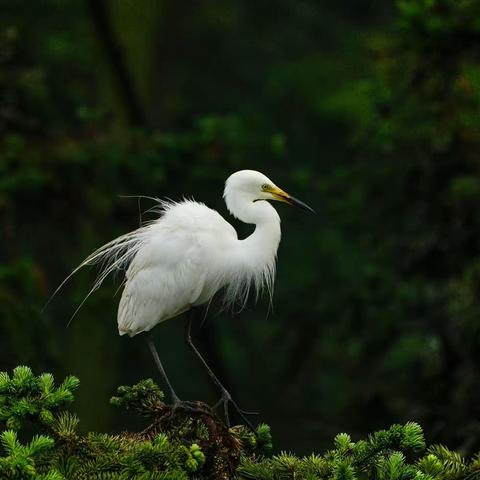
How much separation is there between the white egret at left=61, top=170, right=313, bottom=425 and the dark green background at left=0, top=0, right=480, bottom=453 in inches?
63.6

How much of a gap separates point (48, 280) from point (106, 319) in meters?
1.84

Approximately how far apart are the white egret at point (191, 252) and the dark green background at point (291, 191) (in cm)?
162

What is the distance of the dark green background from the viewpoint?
652cm

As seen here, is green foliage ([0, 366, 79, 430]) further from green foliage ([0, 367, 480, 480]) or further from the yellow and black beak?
the yellow and black beak

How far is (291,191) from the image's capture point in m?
9.91

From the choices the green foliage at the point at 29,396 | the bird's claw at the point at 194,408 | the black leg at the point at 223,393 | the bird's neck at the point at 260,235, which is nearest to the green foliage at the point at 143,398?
the bird's claw at the point at 194,408

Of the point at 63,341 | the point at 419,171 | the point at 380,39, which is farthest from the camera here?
the point at 63,341

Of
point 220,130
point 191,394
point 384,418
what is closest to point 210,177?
point 220,130

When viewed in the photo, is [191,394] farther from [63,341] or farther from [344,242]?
[63,341]

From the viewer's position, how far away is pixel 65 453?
3.18m

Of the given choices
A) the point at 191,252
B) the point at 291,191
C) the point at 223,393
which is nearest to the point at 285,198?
the point at 191,252

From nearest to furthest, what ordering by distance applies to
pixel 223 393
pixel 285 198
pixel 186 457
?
pixel 186 457 → pixel 223 393 → pixel 285 198

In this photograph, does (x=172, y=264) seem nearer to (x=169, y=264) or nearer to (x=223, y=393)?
(x=169, y=264)

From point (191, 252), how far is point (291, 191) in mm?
5274
